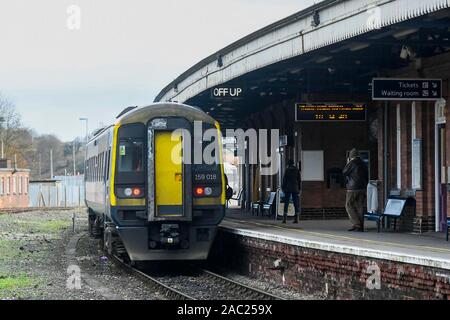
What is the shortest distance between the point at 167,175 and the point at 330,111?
5429mm

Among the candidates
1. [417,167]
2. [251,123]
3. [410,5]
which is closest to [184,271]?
[417,167]

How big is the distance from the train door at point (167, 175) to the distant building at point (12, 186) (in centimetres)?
5064

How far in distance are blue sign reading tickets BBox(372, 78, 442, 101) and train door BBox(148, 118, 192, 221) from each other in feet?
11.3

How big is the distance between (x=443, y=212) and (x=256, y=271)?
3.57m

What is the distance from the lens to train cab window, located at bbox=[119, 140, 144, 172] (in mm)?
15859

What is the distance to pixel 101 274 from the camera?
1625cm

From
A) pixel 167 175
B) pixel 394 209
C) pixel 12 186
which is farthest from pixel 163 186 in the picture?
pixel 12 186

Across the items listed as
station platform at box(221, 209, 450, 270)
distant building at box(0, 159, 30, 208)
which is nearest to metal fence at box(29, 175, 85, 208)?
distant building at box(0, 159, 30, 208)

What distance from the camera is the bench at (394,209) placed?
17.2 m

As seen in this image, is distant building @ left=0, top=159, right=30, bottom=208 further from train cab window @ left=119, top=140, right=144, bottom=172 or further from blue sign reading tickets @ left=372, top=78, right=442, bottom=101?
blue sign reading tickets @ left=372, top=78, right=442, bottom=101

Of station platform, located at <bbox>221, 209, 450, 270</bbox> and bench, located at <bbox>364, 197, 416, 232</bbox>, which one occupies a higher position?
bench, located at <bbox>364, 197, 416, 232</bbox>

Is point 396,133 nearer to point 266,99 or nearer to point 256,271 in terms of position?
point 256,271

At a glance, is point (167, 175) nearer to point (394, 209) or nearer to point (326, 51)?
point (326, 51)

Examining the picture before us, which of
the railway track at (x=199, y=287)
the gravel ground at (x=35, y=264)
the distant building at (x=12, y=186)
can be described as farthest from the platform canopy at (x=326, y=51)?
the distant building at (x=12, y=186)
